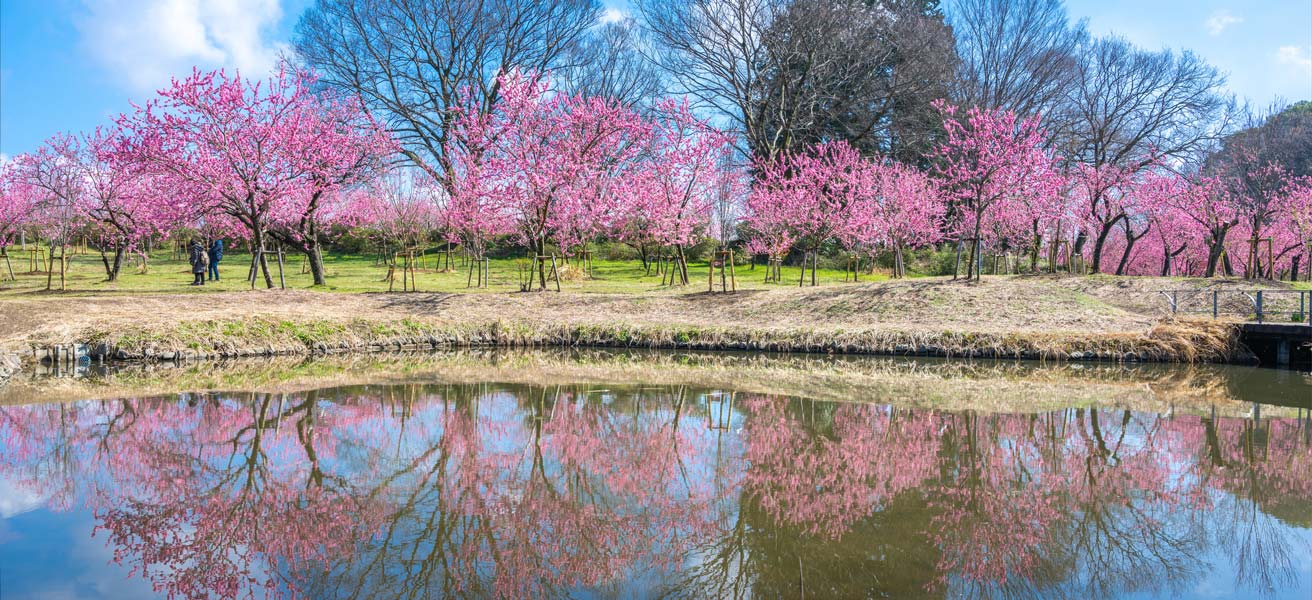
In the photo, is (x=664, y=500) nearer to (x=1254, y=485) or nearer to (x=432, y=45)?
(x=1254, y=485)

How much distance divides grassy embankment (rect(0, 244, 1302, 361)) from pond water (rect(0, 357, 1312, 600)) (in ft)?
17.2

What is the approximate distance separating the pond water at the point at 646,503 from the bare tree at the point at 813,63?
2190cm

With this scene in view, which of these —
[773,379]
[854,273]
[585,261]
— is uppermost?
[585,261]

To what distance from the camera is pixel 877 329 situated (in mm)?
14656

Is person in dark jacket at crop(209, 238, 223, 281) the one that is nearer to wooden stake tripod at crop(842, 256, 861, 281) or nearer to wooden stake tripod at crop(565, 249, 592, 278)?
wooden stake tripod at crop(565, 249, 592, 278)

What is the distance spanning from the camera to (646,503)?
517 cm

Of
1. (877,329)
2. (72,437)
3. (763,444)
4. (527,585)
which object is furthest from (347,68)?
(527,585)

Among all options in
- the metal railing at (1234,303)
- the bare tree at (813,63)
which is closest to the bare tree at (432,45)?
the bare tree at (813,63)

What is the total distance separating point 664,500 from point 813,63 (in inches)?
1008

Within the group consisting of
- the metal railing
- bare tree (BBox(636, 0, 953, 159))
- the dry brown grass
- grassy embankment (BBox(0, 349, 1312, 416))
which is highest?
bare tree (BBox(636, 0, 953, 159))

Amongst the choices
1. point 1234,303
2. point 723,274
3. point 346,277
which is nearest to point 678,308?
point 723,274

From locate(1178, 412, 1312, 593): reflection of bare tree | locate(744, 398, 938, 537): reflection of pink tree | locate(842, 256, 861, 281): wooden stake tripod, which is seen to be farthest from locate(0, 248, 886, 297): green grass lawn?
locate(1178, 412, 1312, 593): reflection of bare tree

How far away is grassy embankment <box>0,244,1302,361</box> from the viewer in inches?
522

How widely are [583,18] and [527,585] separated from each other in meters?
28.1
